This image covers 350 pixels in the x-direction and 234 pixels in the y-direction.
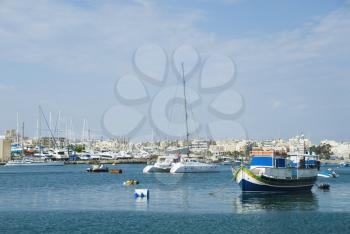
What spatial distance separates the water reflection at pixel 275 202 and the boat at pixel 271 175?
2.84ft

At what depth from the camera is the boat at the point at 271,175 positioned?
5778cm

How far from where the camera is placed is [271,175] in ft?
192

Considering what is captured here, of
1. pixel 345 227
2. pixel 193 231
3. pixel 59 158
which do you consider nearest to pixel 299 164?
pixel 345 227

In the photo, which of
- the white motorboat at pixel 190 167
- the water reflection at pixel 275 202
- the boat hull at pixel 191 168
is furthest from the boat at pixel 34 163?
the water reflection at pixel 275 202

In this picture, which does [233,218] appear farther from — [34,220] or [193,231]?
[34,220]

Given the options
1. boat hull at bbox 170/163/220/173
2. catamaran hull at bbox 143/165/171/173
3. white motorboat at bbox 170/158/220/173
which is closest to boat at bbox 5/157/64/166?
catamaran hull at bbox 143/165/171/173

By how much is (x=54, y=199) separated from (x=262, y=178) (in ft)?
74.7

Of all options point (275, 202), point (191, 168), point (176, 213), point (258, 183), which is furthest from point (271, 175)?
point (191, 168)

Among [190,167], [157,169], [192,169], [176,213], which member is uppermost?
[190,167]

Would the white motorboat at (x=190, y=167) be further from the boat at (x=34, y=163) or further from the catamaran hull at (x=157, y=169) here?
the boat at (x=34, y=163)

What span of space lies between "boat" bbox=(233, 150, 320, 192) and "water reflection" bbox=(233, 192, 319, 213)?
34.1 inches

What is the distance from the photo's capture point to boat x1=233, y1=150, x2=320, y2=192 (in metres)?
57.8

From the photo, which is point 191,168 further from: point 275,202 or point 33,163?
point 33,163

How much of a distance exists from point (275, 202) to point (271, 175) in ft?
25.3
